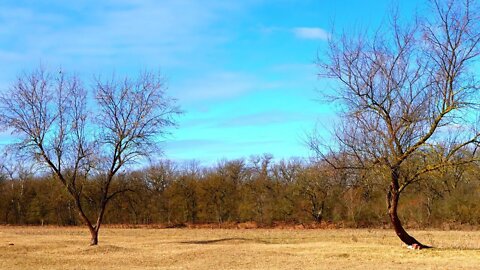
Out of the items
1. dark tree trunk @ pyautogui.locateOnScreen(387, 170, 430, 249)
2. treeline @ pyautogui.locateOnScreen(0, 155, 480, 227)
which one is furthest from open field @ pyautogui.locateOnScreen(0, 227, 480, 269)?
treeline @ pyautogui.locateOnScreen(0, 155, 480, 227)

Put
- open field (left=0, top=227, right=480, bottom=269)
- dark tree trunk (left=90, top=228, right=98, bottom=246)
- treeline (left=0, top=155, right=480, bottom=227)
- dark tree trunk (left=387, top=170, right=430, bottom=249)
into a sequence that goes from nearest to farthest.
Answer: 1. open field (left=0, top=227, right=480, bottom=269)
2. dark tree trunk (left=387, top=170, right=430, bottom=249)
3. dark tree trunk (left=90, top=228, right=98, bottom=246)
4. treeline (left=0, top=155, right=480, bottom=227)

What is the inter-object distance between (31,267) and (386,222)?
1352 inches

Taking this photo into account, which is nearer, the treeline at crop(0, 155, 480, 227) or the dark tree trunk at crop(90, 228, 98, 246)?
the dark tree trunk at crop(90, 228, 98, 246)

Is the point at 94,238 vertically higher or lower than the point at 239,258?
higher

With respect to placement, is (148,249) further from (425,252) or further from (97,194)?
(97,194)

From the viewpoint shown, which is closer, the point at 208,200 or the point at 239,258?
the point at 239,258

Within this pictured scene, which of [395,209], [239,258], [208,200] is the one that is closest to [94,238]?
[239,258]

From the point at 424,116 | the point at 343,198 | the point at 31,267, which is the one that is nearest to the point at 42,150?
the point at 31,267

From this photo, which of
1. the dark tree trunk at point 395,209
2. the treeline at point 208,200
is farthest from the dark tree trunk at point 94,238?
the treeline at point 208,200

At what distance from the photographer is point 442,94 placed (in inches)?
741

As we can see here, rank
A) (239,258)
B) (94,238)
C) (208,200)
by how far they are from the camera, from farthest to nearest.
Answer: (208,200) < (94,238) < (239,258)

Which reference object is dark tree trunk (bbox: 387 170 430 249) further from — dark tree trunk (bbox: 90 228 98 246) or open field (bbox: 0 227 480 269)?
dark tree trunk (bbox: 90 228 98 246)

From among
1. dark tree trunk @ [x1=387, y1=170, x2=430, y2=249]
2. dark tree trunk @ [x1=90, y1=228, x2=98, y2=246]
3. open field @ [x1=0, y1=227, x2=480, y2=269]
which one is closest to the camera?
open field @ [x1=0, y1=227, x2=480, y2=269]

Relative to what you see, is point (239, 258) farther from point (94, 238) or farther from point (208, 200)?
point (208, 200)
